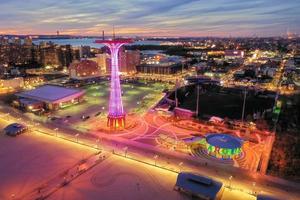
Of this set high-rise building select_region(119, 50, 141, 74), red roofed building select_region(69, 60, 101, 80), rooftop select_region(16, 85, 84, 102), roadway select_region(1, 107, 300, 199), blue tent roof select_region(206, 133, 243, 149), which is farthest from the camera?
high-rise building select_region(119, 50, 141, 74)

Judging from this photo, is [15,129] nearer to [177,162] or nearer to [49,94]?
[49,94]

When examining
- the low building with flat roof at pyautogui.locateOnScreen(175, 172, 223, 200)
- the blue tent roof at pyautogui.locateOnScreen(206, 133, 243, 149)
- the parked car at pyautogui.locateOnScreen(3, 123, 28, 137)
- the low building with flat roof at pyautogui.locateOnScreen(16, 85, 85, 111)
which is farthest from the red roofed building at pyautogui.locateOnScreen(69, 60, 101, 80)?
the low building with flat roof at pyautogui.locateOnScreen(175, 172, 223, 200)

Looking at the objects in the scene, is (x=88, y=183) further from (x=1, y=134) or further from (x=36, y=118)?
(x=36, y=118)

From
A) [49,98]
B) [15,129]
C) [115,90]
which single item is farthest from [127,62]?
[15,129]

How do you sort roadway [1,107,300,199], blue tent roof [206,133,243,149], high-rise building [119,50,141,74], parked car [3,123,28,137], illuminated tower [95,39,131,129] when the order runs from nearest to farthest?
roadway [1,107,300,199], blue tent roof [206,133,243,149], parked car [3,123,28,137], illuminated tower [95,39,131,129], high-rise building [119,50,141,74]

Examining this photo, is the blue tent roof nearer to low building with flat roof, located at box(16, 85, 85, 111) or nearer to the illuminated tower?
the illuminated tower

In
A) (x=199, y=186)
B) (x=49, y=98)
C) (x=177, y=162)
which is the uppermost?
(x=49, y=98)
